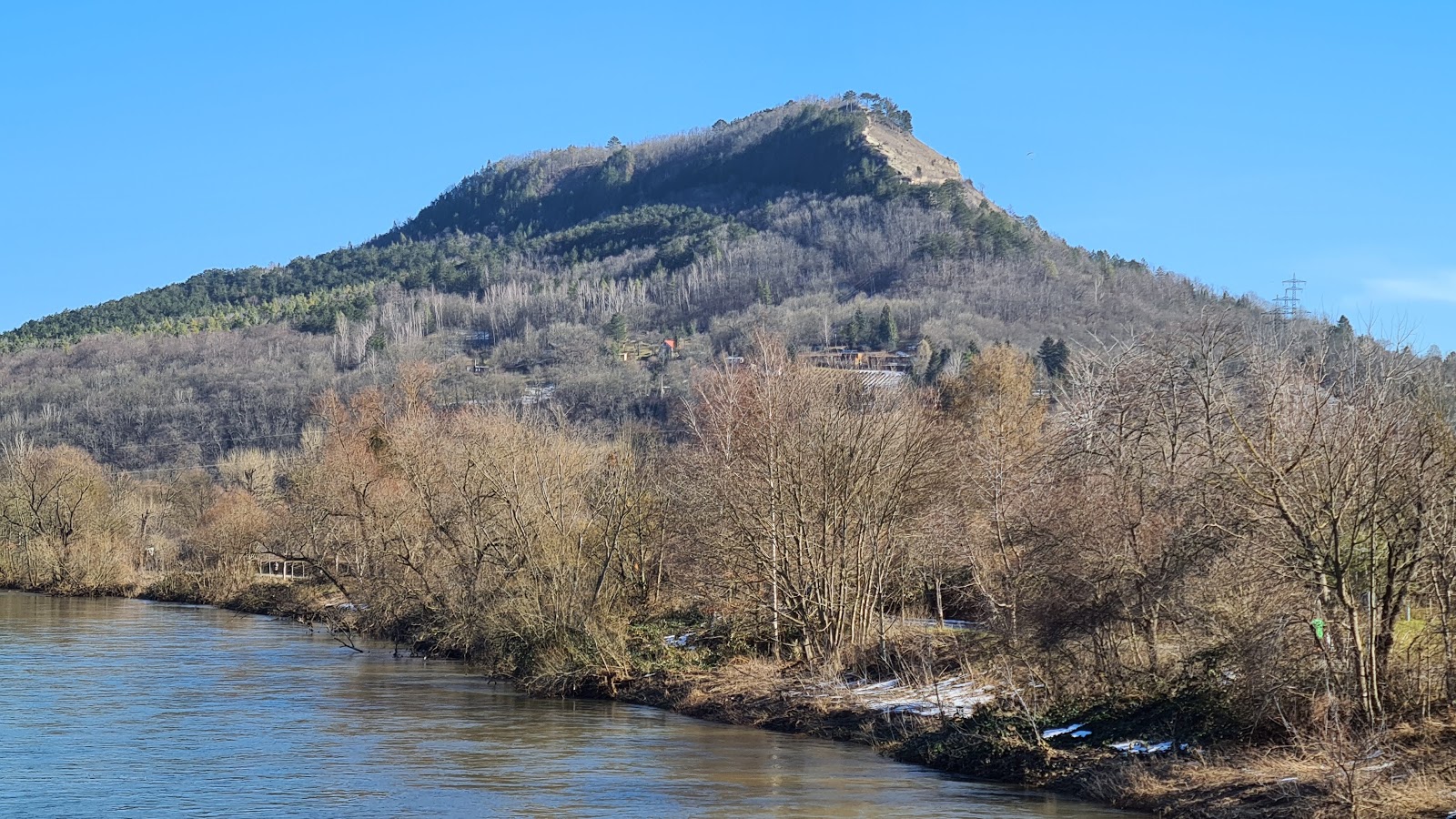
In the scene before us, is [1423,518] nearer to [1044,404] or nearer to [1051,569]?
[1051,569]

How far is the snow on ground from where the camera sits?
101 feet

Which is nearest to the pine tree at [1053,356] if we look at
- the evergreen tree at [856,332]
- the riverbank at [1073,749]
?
the evergreen tree at [856,332]

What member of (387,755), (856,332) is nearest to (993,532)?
(387,755)

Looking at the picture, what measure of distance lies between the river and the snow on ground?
1.81m

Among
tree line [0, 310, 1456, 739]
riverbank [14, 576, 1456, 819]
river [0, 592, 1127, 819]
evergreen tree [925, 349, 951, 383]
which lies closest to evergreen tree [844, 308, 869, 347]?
evergreen tree [925, 349, 951, 383]

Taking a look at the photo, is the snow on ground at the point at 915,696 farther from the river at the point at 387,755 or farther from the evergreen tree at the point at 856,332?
the evergreen tree at the point at 856,332

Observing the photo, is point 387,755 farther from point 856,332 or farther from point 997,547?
point 856,332

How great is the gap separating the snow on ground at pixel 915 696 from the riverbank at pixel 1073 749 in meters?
0.06

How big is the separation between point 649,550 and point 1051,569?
24.4 m

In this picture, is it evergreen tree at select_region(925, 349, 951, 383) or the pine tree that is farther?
evergreen tree at select_region(925, 349, 951, 383)

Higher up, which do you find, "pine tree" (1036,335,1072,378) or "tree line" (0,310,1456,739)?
"pine tree" (1036,335,1072,378)

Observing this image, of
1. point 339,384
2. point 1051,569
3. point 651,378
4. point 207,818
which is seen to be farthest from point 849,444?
point 339,384

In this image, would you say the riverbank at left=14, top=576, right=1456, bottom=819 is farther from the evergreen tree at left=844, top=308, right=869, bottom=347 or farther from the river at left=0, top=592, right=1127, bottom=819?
the evergreen tree at left=844, top=308, right=869, bottom=347

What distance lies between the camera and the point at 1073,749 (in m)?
26.6
